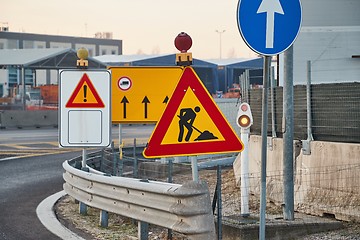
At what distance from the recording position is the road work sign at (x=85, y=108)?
1039 centimetres

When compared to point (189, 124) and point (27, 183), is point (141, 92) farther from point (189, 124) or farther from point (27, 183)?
point (27, 183)

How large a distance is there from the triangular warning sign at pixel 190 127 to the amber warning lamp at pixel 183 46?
0.20 metres

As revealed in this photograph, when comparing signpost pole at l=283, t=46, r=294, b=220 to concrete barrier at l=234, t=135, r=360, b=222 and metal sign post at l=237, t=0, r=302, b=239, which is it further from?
metal sign post at l=237, t=0, r=302, b=239

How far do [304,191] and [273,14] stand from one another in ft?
16.5

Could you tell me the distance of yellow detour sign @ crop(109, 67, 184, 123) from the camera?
9641 millimetres

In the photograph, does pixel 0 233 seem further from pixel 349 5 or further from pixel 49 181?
pixel 349 5

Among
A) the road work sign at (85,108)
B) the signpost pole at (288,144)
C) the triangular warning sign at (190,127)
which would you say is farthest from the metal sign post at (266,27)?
the road work sign at (85,108)

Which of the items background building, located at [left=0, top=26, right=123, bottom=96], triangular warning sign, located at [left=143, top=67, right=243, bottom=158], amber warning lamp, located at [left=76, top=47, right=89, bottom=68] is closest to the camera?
triangular warning sign, located at [left=143, top=67, right=243, bottom=158]

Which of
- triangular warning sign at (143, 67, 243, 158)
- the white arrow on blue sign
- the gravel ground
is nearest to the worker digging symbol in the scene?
triangular warning sign at (143, 67, 243, 158)

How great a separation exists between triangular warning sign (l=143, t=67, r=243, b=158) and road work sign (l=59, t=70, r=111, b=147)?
4545 millimetres

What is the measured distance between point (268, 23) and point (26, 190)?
9.20 meters

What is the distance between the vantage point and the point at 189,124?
19.4ft

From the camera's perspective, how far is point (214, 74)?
74875mm

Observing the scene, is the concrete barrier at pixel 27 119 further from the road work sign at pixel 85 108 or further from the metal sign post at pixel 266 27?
the metal sign post at pixel 266 27
